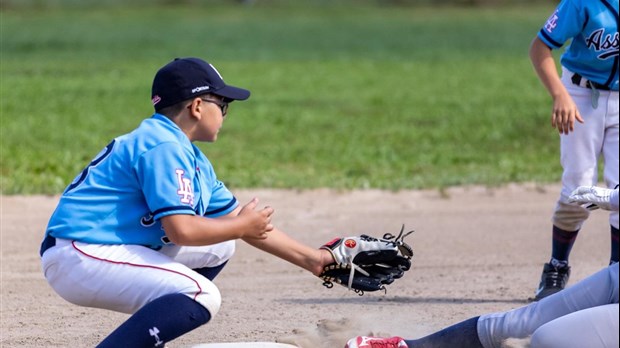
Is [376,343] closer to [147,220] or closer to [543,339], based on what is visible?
[543,339]

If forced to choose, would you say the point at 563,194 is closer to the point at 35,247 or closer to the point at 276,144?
the point at 35,247

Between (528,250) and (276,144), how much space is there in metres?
5.11

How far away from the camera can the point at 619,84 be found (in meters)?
5.49

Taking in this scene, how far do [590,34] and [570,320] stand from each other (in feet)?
7.11

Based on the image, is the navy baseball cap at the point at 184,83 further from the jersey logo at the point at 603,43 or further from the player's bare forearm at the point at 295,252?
the jersey logo at the point at 603,43

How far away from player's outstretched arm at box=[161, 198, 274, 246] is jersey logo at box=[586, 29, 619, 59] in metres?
Result: 2.43

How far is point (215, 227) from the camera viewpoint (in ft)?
12.2

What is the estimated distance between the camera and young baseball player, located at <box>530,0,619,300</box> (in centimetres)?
539

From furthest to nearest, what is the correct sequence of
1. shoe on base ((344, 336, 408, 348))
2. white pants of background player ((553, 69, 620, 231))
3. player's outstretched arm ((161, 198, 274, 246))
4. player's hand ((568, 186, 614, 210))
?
white pants of background player ((553, 69, 620, 231)) → shoe on base ((344, 336, 408, 348)) → player's hand ((568, 186, 614, 210)) → player's outstretched arm ((161, 198, 274, 246))

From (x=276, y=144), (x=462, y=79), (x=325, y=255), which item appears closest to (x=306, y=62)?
(x=462, y=79)

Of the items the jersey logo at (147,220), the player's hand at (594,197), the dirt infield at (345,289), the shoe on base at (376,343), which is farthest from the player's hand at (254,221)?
the player's hand at (594,197)

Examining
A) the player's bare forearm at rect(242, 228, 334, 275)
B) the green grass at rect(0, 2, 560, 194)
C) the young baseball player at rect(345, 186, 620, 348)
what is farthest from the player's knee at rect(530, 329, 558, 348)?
the green grass at rect(0, 2, 560, 194)

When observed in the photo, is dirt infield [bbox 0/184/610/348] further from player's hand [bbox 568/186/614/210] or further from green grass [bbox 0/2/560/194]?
player's hand [bbox 568/186/614/210]

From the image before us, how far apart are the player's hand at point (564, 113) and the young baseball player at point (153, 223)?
2.04 meters
